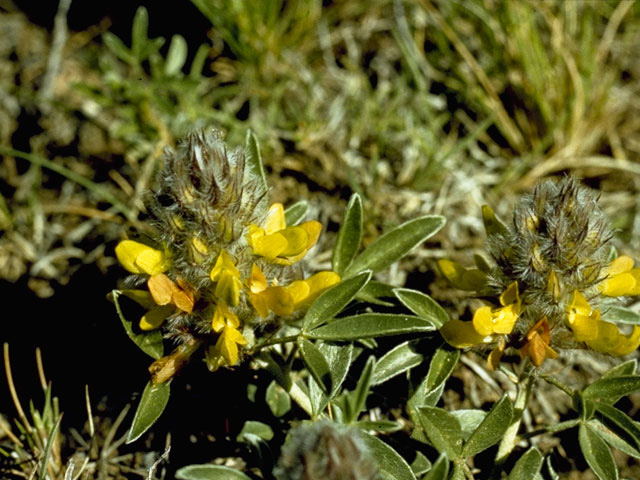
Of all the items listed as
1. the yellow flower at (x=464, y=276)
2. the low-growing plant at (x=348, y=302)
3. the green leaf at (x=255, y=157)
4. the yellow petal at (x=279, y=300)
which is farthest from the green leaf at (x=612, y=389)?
the green leaf at (x=255, y=157)

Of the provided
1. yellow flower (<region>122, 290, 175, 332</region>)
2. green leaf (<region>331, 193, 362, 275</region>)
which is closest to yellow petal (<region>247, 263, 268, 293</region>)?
yellow flower (<region>122, 290, 175, 332</region>)

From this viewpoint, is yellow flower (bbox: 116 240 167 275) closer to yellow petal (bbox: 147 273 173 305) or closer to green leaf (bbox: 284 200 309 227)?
yellow petal (bbox: 147 273 173 305)

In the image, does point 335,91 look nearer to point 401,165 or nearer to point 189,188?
point 401,165

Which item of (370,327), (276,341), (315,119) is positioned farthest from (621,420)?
(315,119)

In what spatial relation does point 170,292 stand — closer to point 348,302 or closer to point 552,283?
point 348,302

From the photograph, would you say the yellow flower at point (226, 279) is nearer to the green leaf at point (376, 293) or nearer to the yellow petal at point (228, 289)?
the yellow petal at point (228, 289)

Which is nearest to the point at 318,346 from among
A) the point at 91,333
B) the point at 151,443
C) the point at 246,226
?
the point at 246,226
